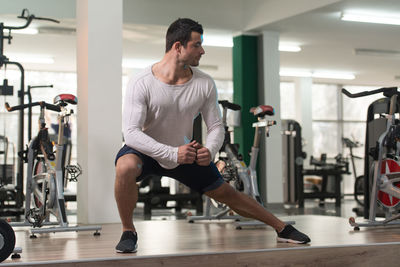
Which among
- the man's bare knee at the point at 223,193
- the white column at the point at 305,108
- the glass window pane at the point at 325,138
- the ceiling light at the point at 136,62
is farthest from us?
the glass window pane at the point at 325,138

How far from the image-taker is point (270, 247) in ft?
10.1

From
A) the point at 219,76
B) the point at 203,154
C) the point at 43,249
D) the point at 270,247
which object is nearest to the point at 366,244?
the point at 270,247

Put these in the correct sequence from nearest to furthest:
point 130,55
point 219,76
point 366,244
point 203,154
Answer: point 203,154
point 366,244
point 130,55
point 219,76

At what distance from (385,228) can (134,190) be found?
2131 millimetres

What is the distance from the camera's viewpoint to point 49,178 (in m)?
4.36

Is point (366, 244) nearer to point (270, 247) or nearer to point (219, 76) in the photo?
point (270, 247)

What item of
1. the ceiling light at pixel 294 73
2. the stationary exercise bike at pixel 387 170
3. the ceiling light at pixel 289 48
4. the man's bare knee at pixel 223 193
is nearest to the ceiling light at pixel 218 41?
the ceiling light at pixel 289 48

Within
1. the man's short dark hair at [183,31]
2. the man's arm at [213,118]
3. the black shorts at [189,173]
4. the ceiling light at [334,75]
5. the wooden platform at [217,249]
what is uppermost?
the ceiling light at [334,75]

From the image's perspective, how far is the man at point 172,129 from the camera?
2.93 m

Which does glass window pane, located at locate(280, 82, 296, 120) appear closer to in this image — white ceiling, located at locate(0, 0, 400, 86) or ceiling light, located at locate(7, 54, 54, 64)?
white ceiling, located at locate(0, 0, 400, 86)

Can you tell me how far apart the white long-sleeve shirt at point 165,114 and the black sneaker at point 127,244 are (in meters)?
0.38

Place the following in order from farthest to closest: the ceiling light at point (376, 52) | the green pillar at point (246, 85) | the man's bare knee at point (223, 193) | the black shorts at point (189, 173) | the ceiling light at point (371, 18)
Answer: the ceiling light at point (376, 52) → the green pillar at point (246, 85) → the ceiling light at point (371, 18) → the man's bare knee at point (223, 193) → the black shorts at point (189, 173)

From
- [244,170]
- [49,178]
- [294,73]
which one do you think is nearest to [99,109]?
[49,178]

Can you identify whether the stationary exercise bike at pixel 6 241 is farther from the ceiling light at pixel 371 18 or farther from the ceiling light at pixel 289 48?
the ceiling light at pixel 289 48
